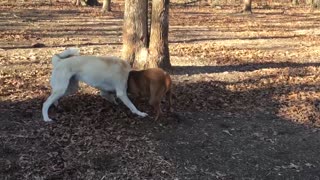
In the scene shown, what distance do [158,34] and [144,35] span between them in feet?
0.97

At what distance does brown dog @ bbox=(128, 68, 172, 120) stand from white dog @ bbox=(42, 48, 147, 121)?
0.13 meters

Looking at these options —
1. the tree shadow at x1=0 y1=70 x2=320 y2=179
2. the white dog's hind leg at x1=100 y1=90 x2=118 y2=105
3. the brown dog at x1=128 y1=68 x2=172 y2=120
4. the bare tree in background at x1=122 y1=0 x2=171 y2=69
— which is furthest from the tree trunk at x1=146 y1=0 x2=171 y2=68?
the brown dog at x1=128 y1=68 x2=172 y2=120

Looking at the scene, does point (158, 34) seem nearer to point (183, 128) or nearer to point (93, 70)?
point (93, 70)

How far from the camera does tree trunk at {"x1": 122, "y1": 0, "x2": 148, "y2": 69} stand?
31.7ft

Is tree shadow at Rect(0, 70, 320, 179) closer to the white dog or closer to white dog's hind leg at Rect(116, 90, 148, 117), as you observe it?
white dog's hind leg at Rect(116, 90, 148, 117)

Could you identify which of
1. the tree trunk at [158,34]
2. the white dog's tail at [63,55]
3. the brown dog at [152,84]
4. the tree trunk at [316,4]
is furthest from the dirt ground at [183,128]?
the tree trunk at [316,4]

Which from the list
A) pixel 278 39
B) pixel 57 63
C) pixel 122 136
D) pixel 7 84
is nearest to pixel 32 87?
pixel 7 84

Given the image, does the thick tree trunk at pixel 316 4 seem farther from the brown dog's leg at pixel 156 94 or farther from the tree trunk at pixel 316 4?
the brown dog's leg at pixel 156 94

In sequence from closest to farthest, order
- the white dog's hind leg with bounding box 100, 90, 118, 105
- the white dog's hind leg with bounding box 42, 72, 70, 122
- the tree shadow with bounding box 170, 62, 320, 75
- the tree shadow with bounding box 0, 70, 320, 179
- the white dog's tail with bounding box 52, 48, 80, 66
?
the tree shadow with bounding box 0, 70, 320, 179, the white dog's hind leg with bounding box 42, 72, 70, 122, the white dog's tail with bounding box 52, 48, 80, 66, the white dog's hind leg with bounding box 100, 90, 118, 105, the tree shadow with bounding box 170, 62, 320, 75

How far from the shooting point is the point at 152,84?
21.4ft

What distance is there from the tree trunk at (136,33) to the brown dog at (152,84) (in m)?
2.96

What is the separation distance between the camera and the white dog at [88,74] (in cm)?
648

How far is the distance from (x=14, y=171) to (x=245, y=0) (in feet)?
97.6

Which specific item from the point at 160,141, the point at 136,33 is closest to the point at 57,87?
the point at 160,141
